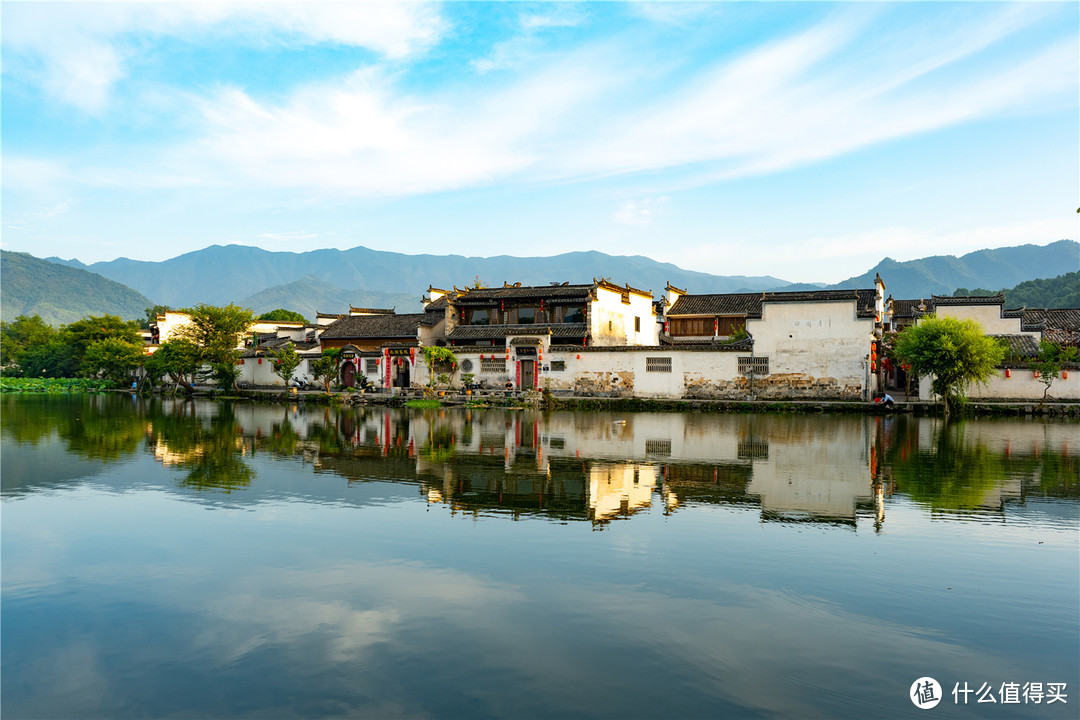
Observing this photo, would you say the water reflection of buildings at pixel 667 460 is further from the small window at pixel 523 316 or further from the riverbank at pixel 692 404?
the small window at pixel 523 316

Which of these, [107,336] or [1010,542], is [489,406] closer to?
[1010,542]

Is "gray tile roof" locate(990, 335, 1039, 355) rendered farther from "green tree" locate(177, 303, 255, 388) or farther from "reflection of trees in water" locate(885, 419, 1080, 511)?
"green tree" locate(177, 303, 255, 388)

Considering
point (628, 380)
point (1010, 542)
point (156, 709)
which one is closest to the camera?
point (156, 709)

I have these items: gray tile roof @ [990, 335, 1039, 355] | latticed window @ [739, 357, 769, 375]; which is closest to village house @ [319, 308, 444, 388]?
latticed window @ [739, 357, 769, 375]

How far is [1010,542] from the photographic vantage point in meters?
9.33

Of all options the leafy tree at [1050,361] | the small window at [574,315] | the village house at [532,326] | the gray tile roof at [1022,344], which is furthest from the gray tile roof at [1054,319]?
the small window at [574,315]

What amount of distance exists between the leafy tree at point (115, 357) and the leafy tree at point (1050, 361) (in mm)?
59379

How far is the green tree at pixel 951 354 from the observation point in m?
29.0

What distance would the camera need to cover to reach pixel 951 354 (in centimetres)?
2884

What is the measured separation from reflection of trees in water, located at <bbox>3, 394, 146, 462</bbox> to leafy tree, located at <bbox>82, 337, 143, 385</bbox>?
1761 centimetres

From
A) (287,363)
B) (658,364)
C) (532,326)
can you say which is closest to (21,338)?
(287,363)

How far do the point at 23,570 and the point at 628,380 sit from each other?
1247 inches

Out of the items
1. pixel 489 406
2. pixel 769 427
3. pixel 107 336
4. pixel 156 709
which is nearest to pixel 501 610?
pixel 156 709

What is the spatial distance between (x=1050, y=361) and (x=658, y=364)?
1775cm
